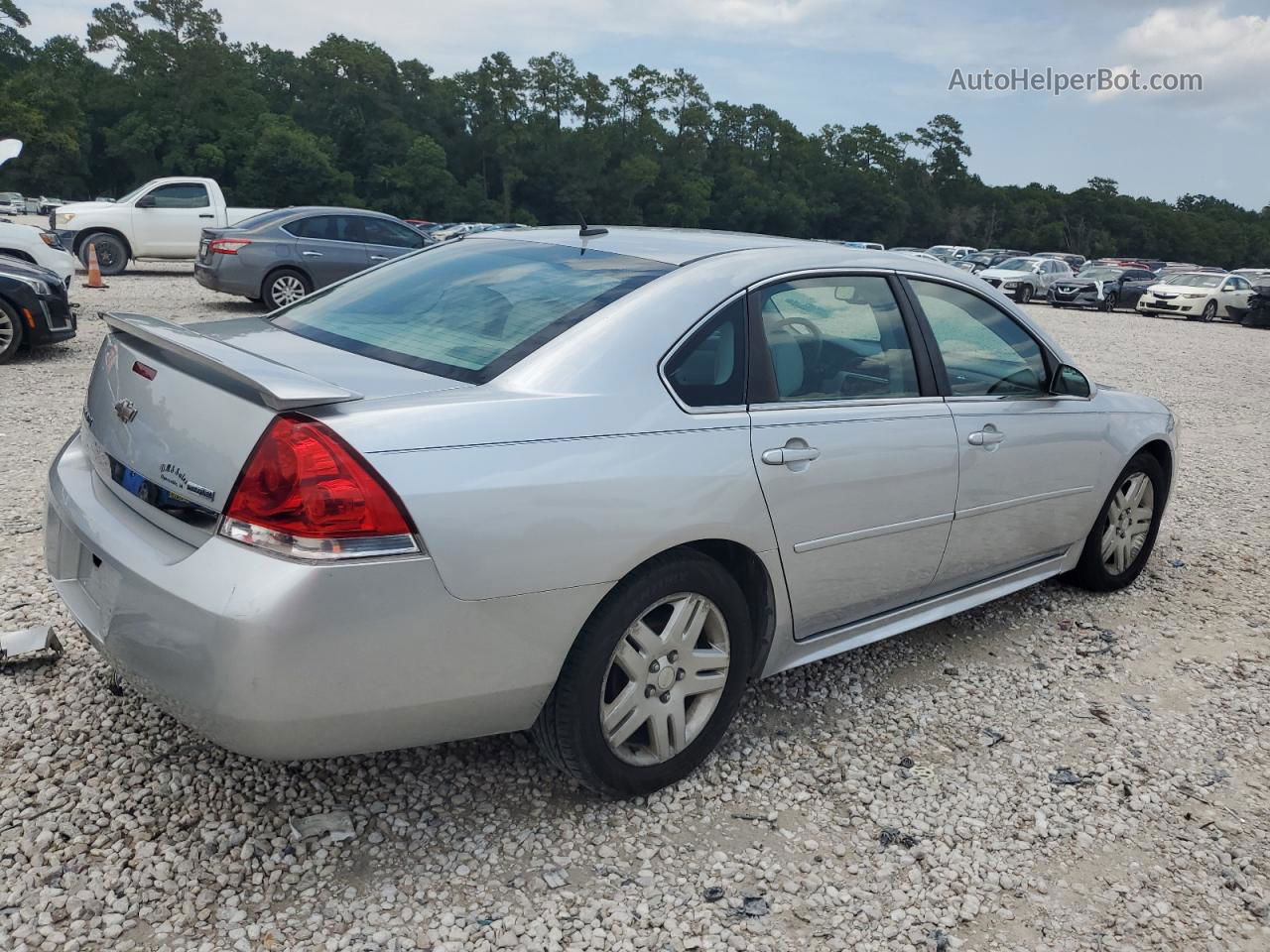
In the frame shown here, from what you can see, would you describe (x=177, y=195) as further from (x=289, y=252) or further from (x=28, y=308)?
(x=28, y=308)

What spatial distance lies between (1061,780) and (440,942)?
1.96 metres

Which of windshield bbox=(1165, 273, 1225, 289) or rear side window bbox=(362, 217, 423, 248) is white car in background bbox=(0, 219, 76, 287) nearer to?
rear side window bbox=(362, 217, 423, 248)

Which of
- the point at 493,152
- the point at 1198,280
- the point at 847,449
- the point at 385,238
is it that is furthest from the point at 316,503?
the point at 493,152

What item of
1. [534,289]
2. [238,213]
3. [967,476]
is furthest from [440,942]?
[238,213]

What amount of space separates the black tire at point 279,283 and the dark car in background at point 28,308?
3.97 metres

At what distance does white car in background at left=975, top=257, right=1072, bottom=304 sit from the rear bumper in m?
30.6

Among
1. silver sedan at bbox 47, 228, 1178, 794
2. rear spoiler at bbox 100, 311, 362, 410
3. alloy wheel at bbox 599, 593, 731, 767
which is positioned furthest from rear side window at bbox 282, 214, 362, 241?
alloy wheel at bbox 599, 593, 731, 767

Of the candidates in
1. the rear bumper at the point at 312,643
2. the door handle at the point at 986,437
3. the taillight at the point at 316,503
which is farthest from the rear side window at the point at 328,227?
the taillight at the point at 316,503

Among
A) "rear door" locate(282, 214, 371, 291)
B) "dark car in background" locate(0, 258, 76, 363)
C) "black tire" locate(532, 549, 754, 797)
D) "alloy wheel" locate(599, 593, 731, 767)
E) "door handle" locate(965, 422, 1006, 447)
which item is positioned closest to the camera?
"black tire" locate(532, 549, 754, 797)

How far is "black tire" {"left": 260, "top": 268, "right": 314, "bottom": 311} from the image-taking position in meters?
13.3

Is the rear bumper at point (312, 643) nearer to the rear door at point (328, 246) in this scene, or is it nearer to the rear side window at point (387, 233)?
the rear door at point (328, 246)

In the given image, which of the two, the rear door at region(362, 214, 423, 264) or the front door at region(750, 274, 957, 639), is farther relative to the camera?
the rear door at region(362, 214, 423, 264)

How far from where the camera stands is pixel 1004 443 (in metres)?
3.70

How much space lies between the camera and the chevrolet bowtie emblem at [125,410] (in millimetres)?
2600
